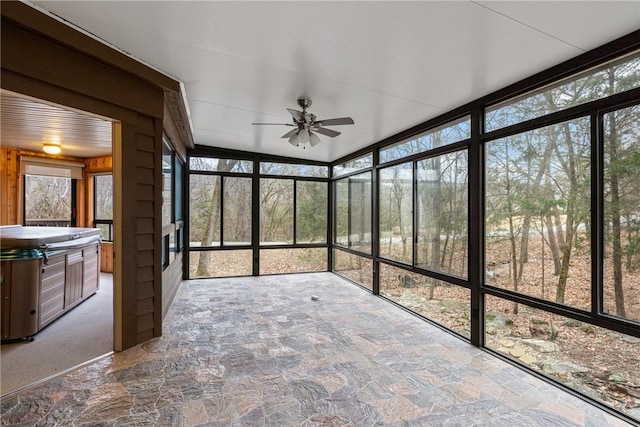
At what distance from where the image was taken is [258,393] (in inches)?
93.3

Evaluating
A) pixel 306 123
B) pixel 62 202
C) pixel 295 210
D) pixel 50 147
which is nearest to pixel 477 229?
pixel 306 123

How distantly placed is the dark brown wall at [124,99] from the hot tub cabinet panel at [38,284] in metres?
1.09

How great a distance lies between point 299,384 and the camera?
2.50 meters

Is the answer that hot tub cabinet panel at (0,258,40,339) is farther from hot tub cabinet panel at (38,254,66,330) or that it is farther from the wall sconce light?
the wall sconce light

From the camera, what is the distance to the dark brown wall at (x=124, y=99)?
7.16ft

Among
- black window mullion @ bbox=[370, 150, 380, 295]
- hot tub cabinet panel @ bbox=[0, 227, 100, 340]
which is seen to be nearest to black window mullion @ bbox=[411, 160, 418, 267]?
black window mullion @ bbox=[370, 150, 380, 295]

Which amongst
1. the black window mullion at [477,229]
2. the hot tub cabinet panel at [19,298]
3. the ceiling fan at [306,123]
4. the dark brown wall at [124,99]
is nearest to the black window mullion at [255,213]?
the ceiling fan at [306,123]

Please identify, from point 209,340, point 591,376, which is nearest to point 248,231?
point 209,340

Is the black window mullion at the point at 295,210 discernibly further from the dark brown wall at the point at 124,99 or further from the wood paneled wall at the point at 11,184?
the wood paneled wall at the point at 11,184

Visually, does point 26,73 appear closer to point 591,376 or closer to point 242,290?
point 242,290

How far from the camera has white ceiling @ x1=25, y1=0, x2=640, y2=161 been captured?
197cm

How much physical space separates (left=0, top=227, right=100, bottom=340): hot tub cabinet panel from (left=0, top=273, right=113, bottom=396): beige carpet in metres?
0.14

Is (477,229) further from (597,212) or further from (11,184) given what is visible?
(11,184)

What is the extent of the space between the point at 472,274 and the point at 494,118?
1.74 metres
